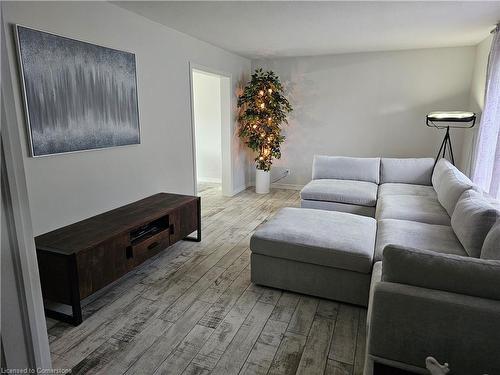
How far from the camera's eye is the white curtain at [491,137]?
321 centimetres

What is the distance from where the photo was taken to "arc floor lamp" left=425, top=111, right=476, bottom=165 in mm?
4027

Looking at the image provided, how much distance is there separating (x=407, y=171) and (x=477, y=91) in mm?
1476

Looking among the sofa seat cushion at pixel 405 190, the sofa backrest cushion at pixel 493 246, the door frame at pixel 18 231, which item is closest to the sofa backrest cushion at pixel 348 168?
the sofa seat cushion at pixel 405 190

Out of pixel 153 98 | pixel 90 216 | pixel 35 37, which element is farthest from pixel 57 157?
pixel 153 98

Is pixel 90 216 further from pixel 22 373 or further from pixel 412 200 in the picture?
pixel 412 200

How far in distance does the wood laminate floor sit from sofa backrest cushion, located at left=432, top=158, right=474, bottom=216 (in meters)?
1.28

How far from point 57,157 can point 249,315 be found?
71.4 inches

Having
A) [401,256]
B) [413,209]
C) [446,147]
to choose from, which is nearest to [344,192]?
[413,209]

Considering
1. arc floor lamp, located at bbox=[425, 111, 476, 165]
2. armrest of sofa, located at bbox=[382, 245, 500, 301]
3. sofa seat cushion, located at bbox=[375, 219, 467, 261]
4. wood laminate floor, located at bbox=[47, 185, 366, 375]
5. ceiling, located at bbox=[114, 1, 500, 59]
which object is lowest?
wood laminate floor, located at bbox=[47, 185, 366, 375]

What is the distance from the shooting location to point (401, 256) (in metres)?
1.46

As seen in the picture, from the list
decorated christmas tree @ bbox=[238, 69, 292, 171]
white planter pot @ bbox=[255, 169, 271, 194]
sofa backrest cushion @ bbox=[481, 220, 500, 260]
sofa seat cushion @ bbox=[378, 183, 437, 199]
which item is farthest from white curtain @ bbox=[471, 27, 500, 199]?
white planter pot @ bbox=[255, 169, 271, 194]

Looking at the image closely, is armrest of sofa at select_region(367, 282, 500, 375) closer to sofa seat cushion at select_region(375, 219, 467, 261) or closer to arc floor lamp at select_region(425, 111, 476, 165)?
sofa seat cushion at select_region(375, 219, 467, 261)

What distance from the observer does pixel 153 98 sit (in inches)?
134

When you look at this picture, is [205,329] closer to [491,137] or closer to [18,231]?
[18,231]
